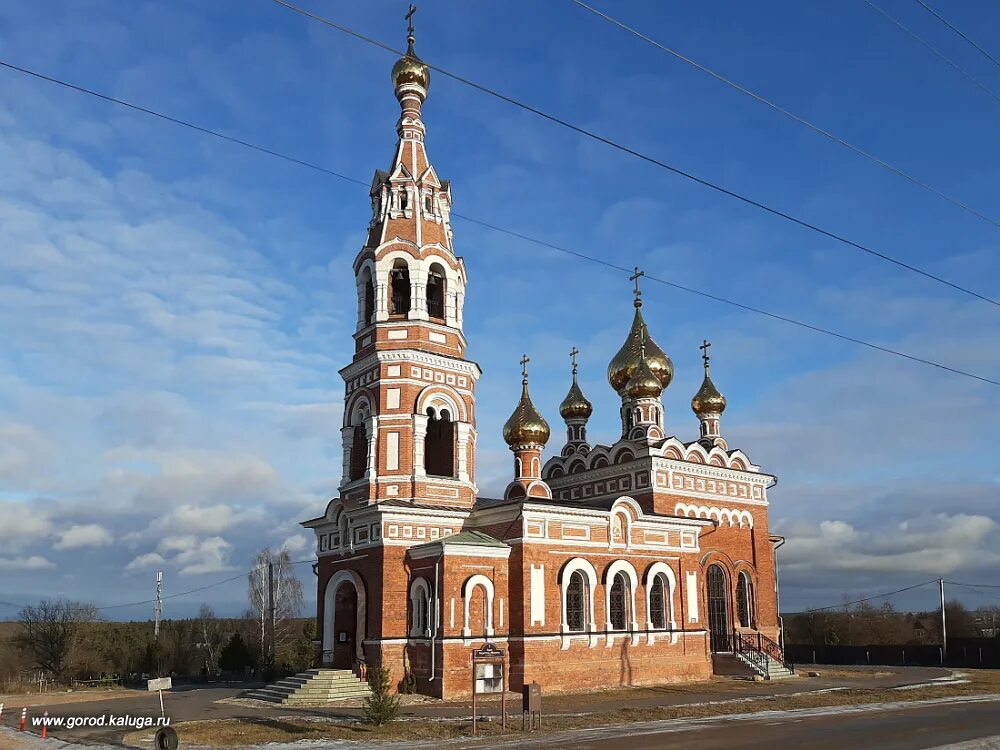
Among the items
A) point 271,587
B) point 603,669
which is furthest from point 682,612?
point 271,587

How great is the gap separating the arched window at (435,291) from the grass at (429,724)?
13306 millimetres

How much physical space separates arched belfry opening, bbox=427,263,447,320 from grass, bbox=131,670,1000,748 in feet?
43.6

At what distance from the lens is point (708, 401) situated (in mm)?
37938

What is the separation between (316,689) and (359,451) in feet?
25.9

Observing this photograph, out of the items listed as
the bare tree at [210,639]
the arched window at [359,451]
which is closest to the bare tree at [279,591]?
the bare tree at [210,639]

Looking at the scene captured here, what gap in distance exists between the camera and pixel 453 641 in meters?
23.7

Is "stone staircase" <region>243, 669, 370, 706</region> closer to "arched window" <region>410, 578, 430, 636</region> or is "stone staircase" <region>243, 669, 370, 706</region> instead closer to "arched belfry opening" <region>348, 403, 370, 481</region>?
"arched window" <region>410, 578, 430, 636</region>

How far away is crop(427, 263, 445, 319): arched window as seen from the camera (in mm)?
29578

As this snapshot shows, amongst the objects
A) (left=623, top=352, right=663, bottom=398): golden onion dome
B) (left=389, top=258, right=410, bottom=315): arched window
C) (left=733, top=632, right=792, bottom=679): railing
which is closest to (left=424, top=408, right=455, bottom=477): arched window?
(left=389, top=258, right=410, bottom=315): arched window

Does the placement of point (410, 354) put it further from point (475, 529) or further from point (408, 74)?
point (408, 74)

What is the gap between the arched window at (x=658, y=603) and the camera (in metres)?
28.0

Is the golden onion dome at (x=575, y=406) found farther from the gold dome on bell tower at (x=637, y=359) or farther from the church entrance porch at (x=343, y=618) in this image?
the church entrance porch at (x=343, y=618)

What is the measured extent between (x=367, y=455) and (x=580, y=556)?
7255mm

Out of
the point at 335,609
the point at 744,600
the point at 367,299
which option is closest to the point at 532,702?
the point at 335,609
